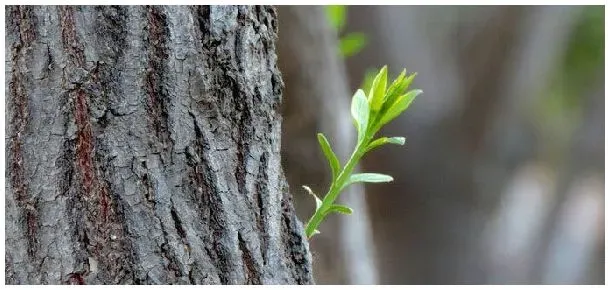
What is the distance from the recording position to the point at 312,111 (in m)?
1.37

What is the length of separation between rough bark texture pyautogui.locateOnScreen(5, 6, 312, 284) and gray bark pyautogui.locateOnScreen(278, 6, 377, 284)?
898mm

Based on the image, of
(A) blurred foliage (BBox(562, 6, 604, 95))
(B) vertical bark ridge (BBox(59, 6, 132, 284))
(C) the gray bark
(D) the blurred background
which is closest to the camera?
(B) vertical bark ridge (BBox(59, 6, 132, 284))

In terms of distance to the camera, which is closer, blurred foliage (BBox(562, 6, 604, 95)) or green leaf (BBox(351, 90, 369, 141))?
green leaf (BBox(351, 90, 369, 141))

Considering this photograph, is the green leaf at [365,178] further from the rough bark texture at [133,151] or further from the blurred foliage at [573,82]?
the blurred foliage at [573,82]

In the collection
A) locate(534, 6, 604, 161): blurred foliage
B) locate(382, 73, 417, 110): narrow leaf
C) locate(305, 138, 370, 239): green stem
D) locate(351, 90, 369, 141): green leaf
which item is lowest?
locate(305, 138, 370, 239): green stem

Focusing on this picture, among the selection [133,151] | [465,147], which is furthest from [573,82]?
[133,151]

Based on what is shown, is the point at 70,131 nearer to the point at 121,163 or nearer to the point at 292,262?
the point at 121,163

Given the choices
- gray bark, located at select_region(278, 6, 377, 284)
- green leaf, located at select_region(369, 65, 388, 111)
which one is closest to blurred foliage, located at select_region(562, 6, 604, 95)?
gray bark, located at select_region(278, 6, 377, 284)

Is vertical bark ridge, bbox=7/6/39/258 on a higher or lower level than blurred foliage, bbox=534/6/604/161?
lower

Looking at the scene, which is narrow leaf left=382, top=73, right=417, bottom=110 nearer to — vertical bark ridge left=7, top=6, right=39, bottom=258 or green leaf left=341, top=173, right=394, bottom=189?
green leaf left=341, top=173, right=394, bottom=189

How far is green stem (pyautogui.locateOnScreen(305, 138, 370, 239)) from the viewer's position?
17.4 inches

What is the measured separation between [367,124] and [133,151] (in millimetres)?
131
